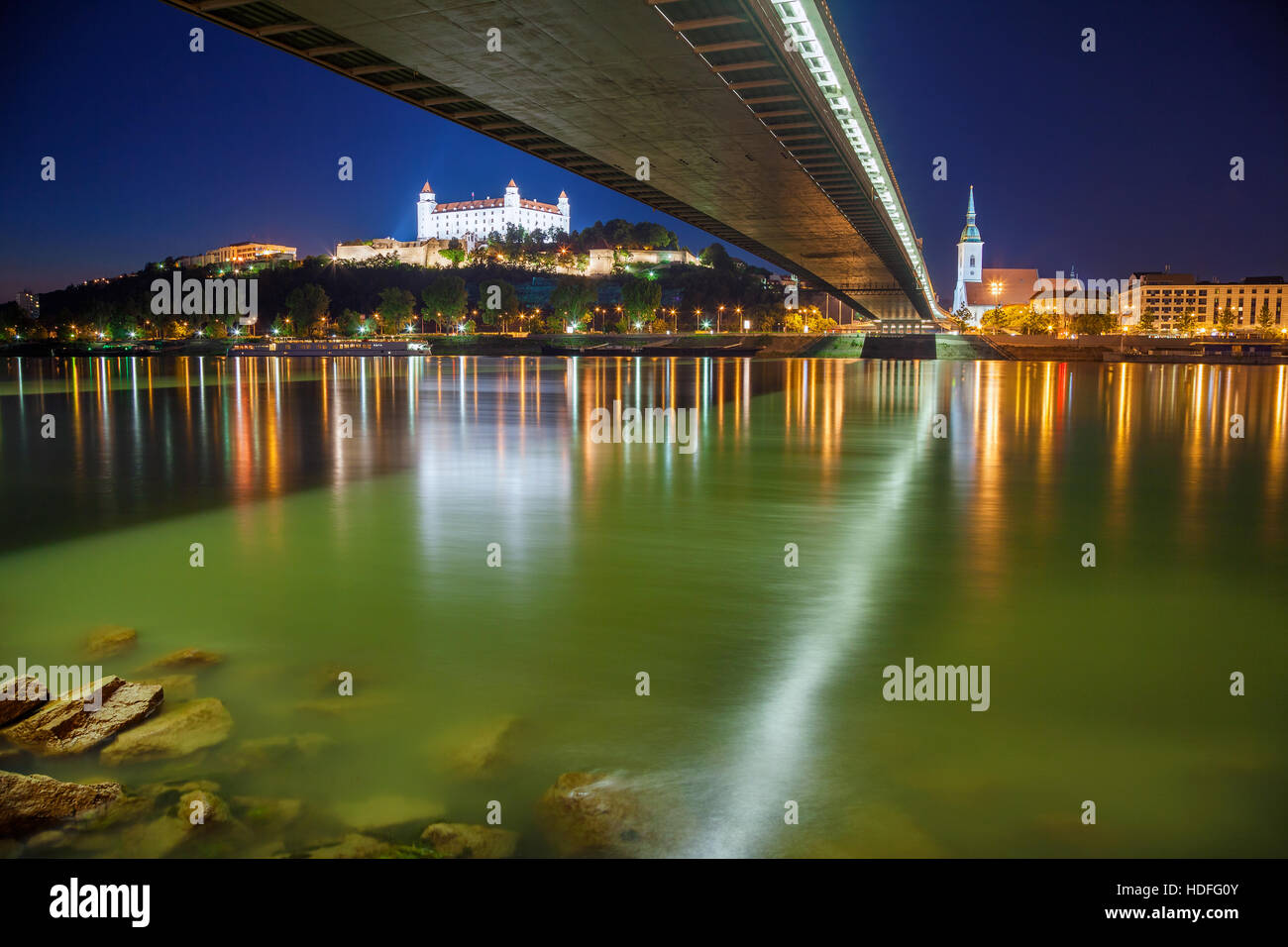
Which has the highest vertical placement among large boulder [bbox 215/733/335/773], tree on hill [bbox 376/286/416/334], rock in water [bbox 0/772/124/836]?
tree on hill [bbox 376/286/416/334]

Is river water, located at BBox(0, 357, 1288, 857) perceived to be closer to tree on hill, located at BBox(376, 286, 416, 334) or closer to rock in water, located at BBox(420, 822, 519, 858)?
rock in water, located at BBox(420, 822, 519, 858)

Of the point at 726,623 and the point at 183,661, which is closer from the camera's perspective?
the point at 183,661

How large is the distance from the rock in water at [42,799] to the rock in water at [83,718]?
1.14ft

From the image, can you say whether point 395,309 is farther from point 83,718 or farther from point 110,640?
point 83,718

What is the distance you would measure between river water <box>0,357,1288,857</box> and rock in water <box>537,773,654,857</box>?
9 cm

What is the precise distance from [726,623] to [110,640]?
4047 millimetres

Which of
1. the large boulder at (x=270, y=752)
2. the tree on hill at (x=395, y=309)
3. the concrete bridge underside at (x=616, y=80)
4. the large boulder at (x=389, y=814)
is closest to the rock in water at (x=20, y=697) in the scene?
the large boulder at (x=270, y=752)

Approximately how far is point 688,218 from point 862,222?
414 inches

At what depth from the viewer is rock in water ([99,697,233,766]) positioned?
4109mm

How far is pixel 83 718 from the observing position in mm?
4402

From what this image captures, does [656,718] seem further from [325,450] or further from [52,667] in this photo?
[325,450]

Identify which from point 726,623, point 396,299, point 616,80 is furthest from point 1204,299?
point 726,623

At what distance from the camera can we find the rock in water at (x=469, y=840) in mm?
3387

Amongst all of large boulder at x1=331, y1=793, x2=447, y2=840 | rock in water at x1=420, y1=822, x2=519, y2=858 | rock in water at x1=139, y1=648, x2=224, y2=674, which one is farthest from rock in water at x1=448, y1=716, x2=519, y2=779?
rock in water at x1=139, y1=648, x2=224, y2=674
